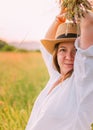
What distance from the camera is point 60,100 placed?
3.35m

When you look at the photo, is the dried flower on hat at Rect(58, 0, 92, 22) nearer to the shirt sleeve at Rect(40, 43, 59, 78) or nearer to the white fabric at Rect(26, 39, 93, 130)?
the white fabric at Rect(26, 39, 93, 130)

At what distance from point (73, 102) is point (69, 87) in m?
0.09

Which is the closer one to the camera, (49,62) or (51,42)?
(51,42)

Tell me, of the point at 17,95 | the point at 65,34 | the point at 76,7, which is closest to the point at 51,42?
the point at 65,34

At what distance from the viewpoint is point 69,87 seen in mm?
3361

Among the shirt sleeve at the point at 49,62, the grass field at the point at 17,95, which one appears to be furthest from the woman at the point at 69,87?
the grass field at the point at 17,95

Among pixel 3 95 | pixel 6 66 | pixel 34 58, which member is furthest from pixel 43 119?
pixel 34 58

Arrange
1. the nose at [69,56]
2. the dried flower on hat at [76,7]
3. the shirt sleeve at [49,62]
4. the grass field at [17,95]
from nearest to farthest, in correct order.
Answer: the dried flower on hat at [76,7] → the nose at [69,56] → the shirt sleeve at [49,62] → the grass field at [17,95]

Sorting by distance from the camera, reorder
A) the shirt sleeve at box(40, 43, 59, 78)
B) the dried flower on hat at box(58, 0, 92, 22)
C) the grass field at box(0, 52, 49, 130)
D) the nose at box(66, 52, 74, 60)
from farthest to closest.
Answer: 1. the grass field at box(0, 52, 49, 130)
2. the shirt sleeve at box(40, 43, 59, 78)
3. the nose at box(66, 52, 74, 60)
4. the dried flower on hat at box(58, 0, 92, 22)

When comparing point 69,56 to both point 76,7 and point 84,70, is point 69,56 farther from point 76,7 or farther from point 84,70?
point 76,7

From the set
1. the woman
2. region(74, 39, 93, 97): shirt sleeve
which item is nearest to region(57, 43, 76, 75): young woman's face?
the woman

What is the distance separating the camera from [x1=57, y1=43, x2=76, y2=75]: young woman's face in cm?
344

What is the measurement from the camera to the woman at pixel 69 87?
10.5 feet

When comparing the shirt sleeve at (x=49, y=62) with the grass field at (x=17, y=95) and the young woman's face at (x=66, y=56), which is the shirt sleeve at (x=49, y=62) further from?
the grass field at (x=17, y=95)
